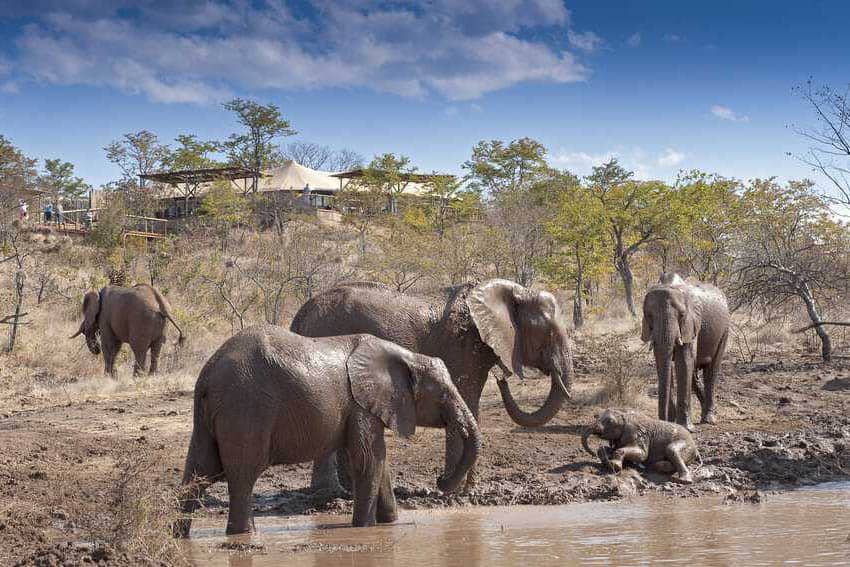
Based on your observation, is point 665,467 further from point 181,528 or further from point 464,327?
point 181,528

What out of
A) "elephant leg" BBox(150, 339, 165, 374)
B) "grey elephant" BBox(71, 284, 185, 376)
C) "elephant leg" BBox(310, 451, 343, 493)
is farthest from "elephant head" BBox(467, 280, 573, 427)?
"elephant leg" BBox(150, 339, 165, 374)

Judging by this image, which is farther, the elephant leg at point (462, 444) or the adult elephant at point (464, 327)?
the adult elephant at point (464, 327)

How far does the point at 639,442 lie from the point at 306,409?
16.5ft

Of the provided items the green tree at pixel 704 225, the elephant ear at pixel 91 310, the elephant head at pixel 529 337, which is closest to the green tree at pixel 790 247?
the green tree at pixel 704 225

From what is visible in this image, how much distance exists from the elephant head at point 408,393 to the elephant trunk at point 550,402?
2.38 meters

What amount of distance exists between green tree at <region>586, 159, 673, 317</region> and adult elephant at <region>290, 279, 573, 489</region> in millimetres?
23845

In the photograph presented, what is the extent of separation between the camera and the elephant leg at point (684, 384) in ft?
47.8

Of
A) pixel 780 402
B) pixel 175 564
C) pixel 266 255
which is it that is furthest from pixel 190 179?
pixel 175 564

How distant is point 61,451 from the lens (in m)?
12.1

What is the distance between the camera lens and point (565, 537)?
357 inches

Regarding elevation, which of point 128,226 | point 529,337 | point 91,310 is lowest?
point 91,310

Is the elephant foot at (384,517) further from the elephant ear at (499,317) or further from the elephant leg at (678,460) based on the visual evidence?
the elephant leg at (678,460)

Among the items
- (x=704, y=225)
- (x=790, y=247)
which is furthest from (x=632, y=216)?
(x=790, y=247)

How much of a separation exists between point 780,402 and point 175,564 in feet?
40.4
